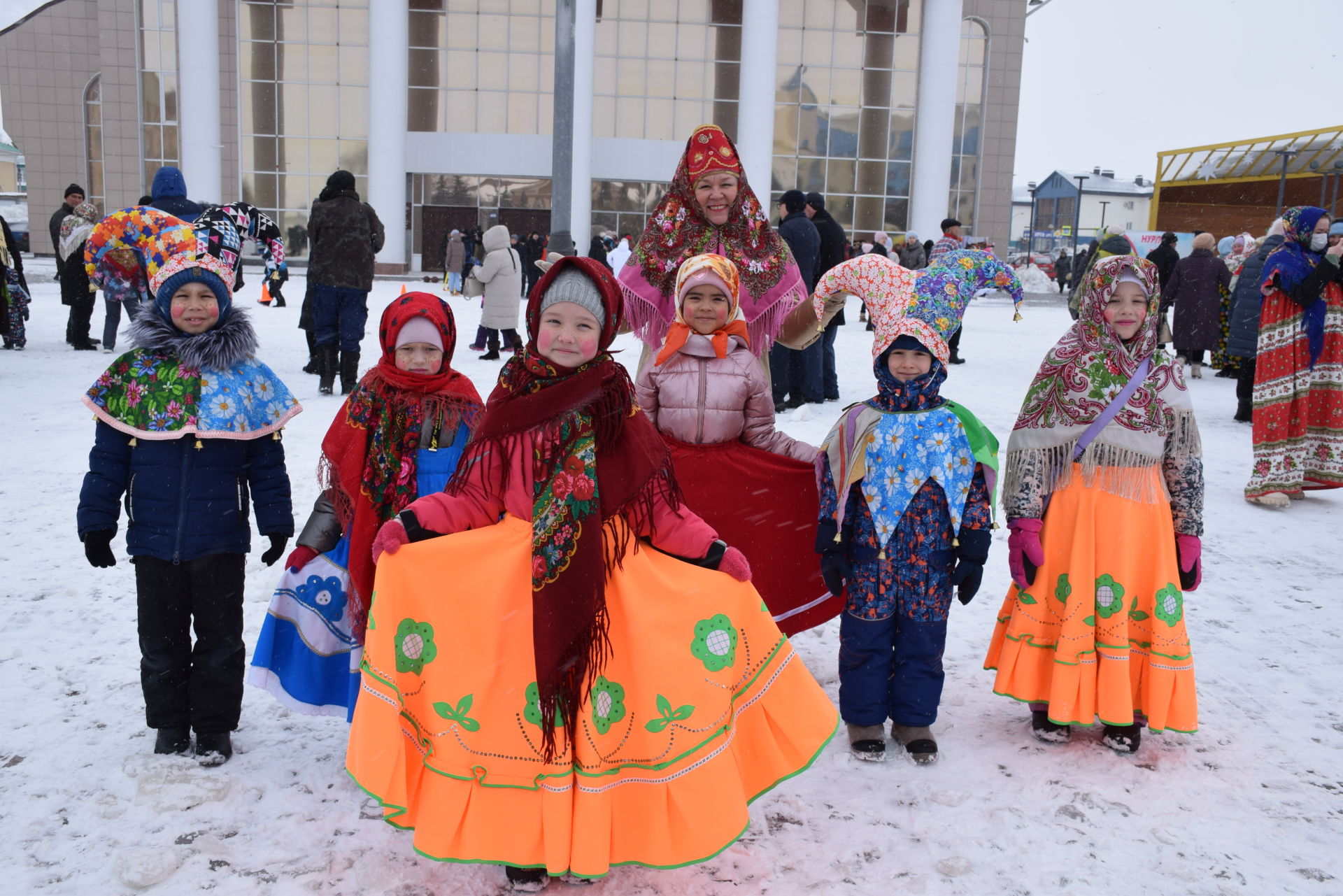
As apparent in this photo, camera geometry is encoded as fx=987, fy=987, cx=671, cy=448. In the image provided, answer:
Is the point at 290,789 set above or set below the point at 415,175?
below

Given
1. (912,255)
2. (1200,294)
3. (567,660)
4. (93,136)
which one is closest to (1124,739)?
(567,660)

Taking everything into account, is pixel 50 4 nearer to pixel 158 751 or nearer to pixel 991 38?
pixel 991 38

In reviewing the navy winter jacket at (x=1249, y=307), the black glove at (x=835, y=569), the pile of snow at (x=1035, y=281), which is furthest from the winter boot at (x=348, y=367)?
the pile of snow at (x=1035, y=281)

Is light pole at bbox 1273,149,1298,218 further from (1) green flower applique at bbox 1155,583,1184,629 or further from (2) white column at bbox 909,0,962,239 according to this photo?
(1) green flower applique at bbox 1155,583,1184,629

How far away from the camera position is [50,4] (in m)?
37.0

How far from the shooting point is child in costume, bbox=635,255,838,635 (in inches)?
140

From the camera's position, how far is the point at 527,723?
237 centimetres

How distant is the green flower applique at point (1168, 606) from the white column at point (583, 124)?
22.7m

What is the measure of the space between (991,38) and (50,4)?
34517 millimetres

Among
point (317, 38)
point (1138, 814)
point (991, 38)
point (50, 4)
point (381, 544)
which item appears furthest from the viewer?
point (50, 4)

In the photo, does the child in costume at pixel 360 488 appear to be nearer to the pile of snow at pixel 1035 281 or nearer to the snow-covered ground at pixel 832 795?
the snow-covered ground at pixel 832 795

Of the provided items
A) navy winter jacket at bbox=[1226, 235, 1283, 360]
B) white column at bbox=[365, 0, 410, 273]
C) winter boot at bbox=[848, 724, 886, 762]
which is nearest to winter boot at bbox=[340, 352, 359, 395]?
winter boot at bbox=[848, 724, 886, 762]

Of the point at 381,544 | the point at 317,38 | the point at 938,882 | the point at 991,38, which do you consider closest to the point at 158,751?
the point at 381,544

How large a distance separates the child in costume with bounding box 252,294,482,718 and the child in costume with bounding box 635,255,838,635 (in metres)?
0.77
